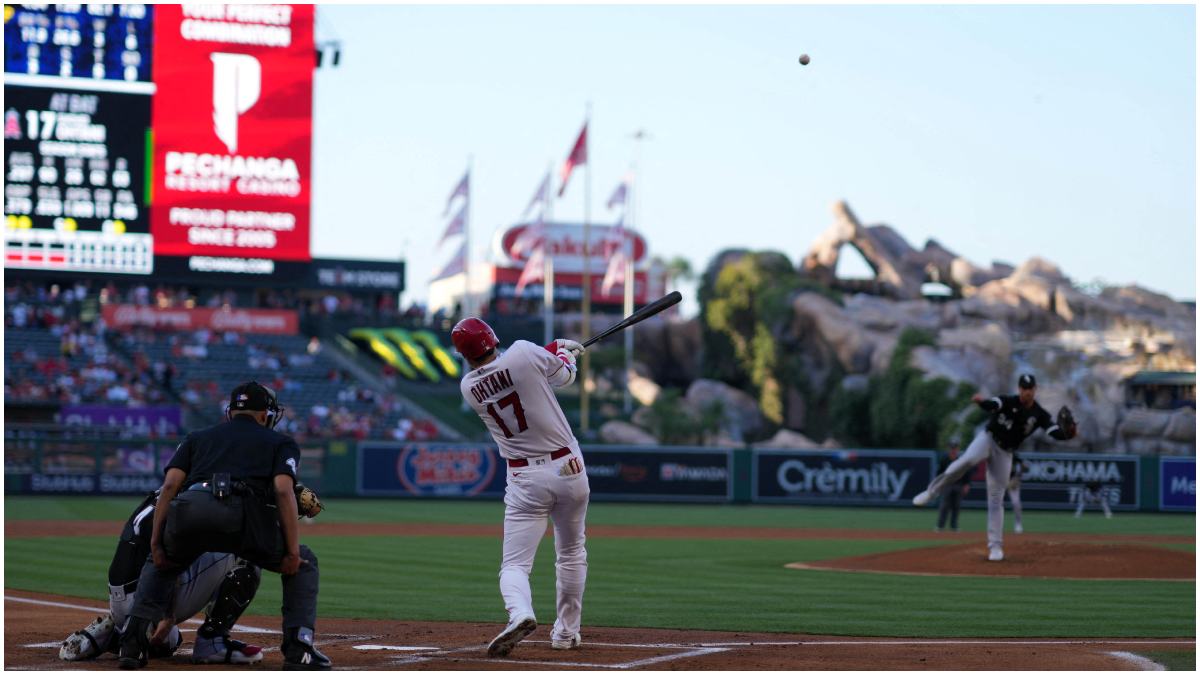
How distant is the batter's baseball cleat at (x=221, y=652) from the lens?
25.9ft

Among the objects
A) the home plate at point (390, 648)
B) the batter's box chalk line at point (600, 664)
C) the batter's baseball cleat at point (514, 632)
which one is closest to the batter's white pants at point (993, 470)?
the batter's box chalk line at point (600, 664)

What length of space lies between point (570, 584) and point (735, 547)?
13761 millimetres

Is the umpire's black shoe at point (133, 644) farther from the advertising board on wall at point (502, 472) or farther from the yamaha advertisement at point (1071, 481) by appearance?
the yamaha advertisement at point (1071, 481)

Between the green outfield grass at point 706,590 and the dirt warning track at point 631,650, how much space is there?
662 mm

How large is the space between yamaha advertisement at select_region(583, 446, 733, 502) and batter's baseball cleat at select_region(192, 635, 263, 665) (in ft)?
99.2

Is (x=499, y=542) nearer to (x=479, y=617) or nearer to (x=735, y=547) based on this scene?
(x=735, y=547)

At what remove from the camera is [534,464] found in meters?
8.61

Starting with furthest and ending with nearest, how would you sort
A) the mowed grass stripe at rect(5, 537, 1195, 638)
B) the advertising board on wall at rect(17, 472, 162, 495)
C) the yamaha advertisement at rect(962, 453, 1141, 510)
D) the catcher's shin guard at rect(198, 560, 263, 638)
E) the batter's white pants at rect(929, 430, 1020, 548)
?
1. the yamaha advertisement at rect(962, 453, 1141, 510)
2. the advertising board on wall at rect(17, 472, 162, 495)
3. the batter's white pants at rect(929, 430, 1020, 548)
4. the mowed grass stripe at rect(5, 537, 1195, 638)
5. the catcher's shin guard at rect(198, 560, 263, 638)

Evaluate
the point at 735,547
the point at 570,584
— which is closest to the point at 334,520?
the point at 735,547

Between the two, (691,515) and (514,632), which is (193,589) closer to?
(514,632)

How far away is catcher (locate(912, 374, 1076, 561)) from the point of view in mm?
16172

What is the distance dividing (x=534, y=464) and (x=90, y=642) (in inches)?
101

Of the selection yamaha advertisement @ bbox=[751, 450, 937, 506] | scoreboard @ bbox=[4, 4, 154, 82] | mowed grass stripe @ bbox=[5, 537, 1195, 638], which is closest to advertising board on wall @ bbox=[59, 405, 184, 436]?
scoreboard @ bbox=[4, 4, 154, 82]

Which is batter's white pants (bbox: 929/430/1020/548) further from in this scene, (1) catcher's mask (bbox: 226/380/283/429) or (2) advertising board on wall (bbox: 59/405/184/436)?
(2) advertising board on wall (bbox: 59/405/184/436)
